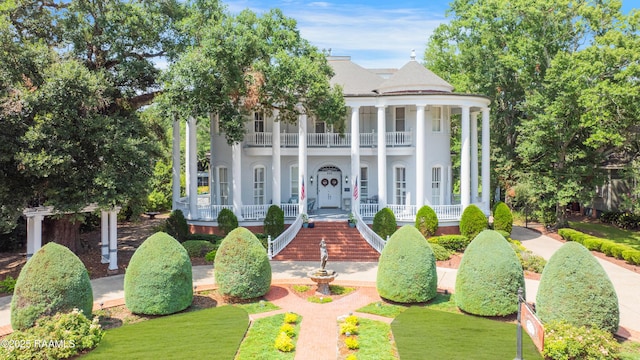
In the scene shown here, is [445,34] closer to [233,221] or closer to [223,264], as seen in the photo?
[233,221]

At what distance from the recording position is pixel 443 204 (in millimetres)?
27156

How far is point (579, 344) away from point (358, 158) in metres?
16.1

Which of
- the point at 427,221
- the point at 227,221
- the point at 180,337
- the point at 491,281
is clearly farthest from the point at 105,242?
the point at 491,281

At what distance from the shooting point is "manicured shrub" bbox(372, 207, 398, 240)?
2291 cm

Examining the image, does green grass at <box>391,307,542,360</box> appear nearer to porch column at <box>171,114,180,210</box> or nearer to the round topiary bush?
the round topiary bush

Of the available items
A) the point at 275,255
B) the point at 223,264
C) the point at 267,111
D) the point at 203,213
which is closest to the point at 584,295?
the point at 223,264

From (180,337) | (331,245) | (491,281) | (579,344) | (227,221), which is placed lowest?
(180,337)

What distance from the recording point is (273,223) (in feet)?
75.2

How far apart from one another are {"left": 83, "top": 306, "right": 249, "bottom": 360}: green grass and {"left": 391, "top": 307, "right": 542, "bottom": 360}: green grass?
14.3ft

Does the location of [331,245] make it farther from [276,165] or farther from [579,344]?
[579,344]

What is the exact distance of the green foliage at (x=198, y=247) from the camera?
21031 millimetres

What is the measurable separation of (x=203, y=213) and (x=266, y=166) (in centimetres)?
484

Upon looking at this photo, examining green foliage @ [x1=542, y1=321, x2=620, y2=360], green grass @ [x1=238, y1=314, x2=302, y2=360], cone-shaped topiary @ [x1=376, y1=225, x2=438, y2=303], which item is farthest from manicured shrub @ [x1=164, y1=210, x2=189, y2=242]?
green foliage @ [x1=542, y1=321, x2=620, y2=360]

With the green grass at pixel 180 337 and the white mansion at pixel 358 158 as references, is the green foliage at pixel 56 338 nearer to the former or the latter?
the green grass at pixel 180 337
